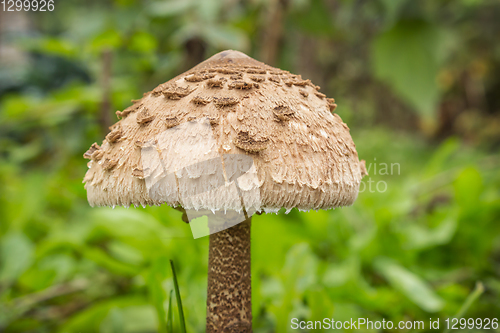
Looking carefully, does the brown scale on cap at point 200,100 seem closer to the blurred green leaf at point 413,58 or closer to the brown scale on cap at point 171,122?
the brown scale on cap at point 171,122

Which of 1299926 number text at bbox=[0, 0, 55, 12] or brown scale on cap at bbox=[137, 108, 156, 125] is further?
1299926 number text at bbox=[0, 0, 55, 12]

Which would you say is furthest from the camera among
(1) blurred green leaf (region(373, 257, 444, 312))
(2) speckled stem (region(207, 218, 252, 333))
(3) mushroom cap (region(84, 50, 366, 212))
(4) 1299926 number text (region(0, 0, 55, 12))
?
(4) 1299926 number text (region(0, 0, 55, 12))

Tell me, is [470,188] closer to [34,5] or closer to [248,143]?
[248,143]

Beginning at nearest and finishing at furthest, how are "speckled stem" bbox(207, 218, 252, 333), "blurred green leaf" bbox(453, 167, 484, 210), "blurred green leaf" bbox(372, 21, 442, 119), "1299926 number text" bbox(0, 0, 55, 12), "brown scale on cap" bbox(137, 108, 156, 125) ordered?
1. "brown scale on cap" bbox(137, 108, 156, 125)
2. "speckled stem" bbox(207, 218, 252, 333)
3. "1299926 number text" bbox(0, 0, 55, 12)
4. "blurred green leaf" bbox(453, 167, 484, 210)
5. "blurred green leaf" bbox(372, 21, 442, 119)

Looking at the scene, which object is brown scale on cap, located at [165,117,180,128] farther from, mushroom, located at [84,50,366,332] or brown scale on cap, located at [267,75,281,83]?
brown scale on cap, located at [267,75,281,83]

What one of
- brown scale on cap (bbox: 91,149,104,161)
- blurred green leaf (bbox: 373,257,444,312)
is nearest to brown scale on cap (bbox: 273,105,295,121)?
brown scale on cap (bbox: 91,149,104,161)

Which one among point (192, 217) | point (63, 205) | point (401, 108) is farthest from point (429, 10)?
point (401, 108)

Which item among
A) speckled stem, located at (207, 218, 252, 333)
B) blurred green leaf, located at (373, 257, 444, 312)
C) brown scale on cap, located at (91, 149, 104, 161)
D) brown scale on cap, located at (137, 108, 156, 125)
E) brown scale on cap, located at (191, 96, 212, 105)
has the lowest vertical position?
blurred green leaf, located at (373, 257, 444, 312)

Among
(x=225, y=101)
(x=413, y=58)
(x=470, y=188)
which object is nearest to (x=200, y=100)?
(x=225, y=101)
